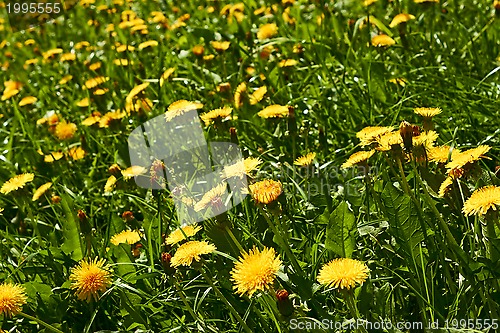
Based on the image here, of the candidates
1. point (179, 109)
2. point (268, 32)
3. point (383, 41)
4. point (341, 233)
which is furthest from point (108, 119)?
Result: point (341, 233)

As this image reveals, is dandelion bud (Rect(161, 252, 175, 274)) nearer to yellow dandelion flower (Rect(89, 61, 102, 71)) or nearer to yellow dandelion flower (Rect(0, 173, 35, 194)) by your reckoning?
yellow dandelion flower (Rect(0, 173, 35, 194))

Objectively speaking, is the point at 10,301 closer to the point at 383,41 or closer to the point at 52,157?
the point at 52,157

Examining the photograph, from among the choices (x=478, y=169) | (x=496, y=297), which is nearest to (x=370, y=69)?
(x=478, y=169)

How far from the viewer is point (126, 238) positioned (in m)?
1.59

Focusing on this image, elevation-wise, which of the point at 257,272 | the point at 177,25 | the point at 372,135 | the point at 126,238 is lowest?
the point at 126,238

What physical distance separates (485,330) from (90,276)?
2.29 feet

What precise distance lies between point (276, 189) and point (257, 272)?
24 centimetres

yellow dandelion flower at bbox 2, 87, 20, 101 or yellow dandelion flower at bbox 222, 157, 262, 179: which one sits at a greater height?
yellow dandelion flower at bbox 2, 87, 20, 101

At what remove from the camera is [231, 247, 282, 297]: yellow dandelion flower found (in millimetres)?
1069

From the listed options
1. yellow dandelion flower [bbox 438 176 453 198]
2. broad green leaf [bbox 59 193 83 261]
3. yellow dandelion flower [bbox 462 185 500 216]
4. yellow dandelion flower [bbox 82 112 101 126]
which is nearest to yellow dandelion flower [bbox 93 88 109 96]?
yellow dandelion flower [bbox 82 112 101 126]

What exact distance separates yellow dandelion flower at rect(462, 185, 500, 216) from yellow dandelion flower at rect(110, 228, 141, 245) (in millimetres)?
770

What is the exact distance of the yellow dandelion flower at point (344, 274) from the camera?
3.43 feet

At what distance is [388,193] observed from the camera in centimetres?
124

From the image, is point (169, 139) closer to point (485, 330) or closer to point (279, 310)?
point (279, 310)
